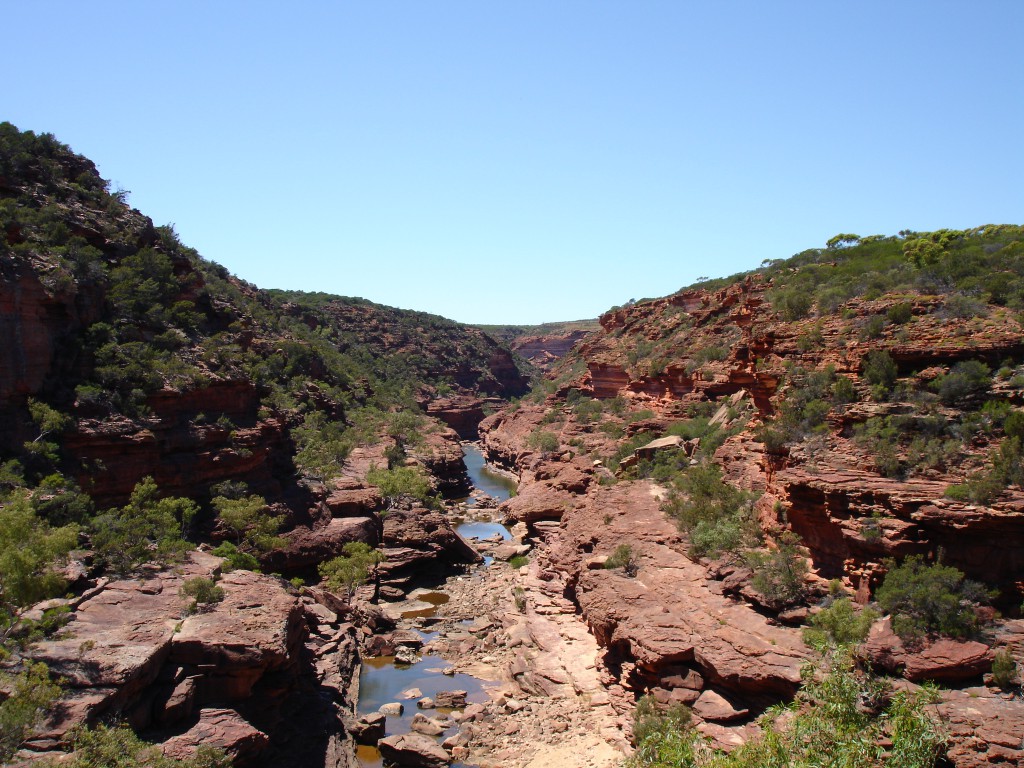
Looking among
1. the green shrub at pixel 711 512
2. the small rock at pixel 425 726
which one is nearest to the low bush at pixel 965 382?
the green shrub at pixel 711 512

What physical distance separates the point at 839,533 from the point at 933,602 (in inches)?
140

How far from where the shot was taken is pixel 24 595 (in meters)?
15.1

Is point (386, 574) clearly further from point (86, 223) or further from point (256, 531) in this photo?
point (86, 223)

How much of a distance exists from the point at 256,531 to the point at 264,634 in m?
10.3

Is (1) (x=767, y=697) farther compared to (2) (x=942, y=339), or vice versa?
(2) (x=942, y=339)

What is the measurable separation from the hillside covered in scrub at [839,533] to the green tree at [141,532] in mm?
13886

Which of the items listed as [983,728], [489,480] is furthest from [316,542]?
[489,480]

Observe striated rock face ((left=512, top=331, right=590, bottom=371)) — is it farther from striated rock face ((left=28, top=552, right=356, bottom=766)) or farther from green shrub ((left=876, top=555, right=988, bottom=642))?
green shrub ((left=876, top=555, right=988, bottom=642))

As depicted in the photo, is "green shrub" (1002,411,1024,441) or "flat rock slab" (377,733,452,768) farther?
"flat rock slab" (377,733,452,768)

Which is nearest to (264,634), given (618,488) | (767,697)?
(767,697)

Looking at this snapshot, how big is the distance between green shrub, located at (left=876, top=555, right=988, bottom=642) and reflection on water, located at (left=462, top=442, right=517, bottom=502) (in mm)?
37412

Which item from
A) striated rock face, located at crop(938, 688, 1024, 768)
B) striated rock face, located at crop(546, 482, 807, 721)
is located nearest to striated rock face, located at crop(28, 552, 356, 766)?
striated rock face, located at crop(546, 482, 807, 721)

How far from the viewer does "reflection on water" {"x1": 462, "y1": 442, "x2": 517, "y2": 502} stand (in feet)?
186

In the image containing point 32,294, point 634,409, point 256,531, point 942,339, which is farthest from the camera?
point 634,409
